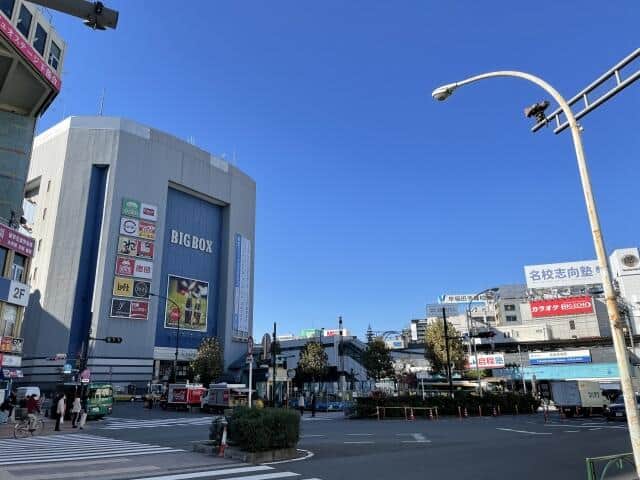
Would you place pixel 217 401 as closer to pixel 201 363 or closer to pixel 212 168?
pixel 201 363

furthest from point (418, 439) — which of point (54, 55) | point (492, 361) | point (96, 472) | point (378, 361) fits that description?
point (54, 55)

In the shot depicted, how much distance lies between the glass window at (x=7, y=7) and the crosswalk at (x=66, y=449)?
1292 inches

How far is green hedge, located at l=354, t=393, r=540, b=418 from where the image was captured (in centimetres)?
3275

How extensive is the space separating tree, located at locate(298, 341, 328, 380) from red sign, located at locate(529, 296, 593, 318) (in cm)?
4088

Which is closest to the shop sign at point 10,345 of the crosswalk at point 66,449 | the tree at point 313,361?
the crosswalk at point 66,449

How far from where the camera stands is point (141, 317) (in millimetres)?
63406

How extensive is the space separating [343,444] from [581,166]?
12424 mm

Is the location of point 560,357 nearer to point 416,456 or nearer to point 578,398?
point 578,398

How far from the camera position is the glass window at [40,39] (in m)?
40.6

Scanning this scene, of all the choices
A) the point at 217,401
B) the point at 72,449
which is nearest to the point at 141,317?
the point at 217,401

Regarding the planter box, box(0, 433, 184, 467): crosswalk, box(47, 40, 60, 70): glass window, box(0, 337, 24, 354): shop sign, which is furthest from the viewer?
box(47, 40, 60, 70): glass window

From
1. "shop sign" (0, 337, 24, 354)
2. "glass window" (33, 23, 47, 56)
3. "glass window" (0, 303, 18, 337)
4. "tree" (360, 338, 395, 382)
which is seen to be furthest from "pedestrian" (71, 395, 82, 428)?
"tree" (360, 338, 395, 382)

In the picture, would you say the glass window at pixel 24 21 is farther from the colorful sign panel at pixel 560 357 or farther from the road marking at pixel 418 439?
the colorful sign panel at pixel 560 357

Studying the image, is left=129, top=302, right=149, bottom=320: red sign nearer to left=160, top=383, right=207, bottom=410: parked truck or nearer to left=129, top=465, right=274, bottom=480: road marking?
left=160, top=383, right=207, bottom=410: parked truck
